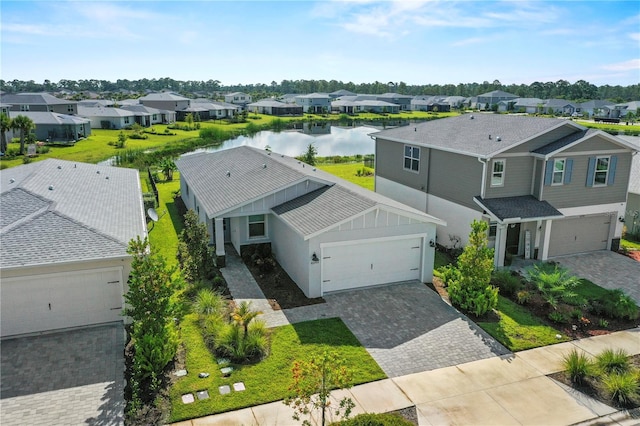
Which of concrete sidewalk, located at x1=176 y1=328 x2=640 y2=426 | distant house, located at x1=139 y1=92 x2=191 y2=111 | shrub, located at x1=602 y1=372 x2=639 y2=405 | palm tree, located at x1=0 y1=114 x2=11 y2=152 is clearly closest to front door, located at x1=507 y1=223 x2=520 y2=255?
concrete sidewalk, located at x1=176 y1=328 x2=640 y2=426

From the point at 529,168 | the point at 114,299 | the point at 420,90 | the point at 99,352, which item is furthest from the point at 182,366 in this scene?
the point at 420,90

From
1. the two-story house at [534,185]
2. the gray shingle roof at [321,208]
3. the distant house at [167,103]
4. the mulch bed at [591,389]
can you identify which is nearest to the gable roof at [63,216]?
the gray shingle roof at [321,208]

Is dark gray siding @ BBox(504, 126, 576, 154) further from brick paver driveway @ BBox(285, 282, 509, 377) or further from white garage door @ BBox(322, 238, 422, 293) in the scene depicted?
brick paver driveway @ BBox(285, 282, 509, 377)

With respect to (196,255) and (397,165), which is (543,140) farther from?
(196,255)

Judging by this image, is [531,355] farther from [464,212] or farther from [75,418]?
[75,418]

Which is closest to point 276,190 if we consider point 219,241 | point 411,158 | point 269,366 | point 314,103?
point 219,241
